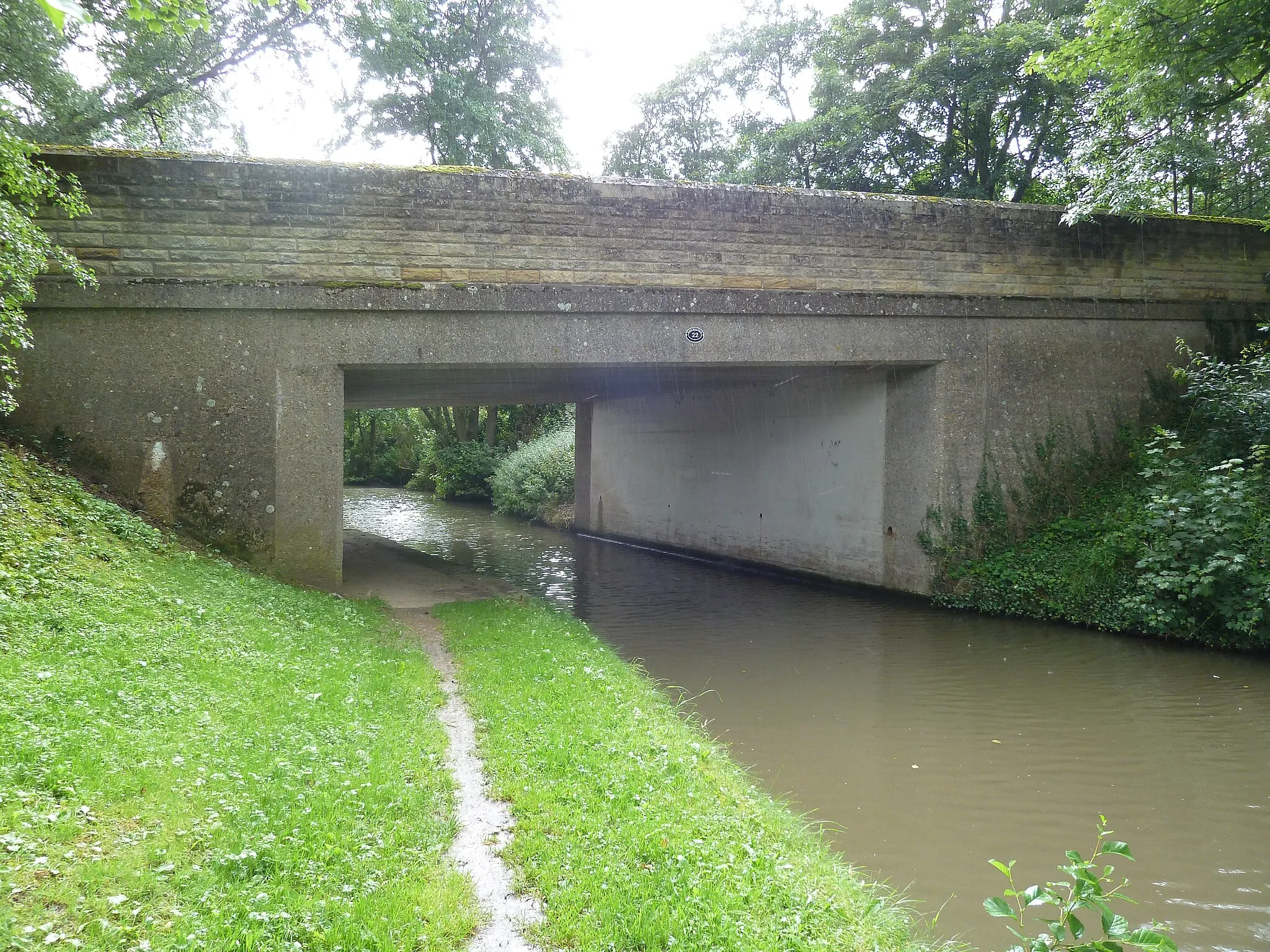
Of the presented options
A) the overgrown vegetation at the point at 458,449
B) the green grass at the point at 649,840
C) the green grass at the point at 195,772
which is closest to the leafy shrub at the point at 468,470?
the overgrown vegetation at the point at 458,449

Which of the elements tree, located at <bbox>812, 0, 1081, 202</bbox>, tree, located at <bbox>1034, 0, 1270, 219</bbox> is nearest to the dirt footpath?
tree, located at <bbox>1034, 0, 1270, 219</bbox>

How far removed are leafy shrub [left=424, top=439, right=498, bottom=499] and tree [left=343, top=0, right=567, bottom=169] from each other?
1113cm

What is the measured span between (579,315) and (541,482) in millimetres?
14814

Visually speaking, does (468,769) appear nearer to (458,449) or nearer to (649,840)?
Result: (649,840)

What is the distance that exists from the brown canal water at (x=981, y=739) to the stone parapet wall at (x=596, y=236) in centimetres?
438

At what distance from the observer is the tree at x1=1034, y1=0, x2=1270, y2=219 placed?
364 inches

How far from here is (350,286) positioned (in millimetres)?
8977

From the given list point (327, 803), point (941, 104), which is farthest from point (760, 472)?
point (327, 803)

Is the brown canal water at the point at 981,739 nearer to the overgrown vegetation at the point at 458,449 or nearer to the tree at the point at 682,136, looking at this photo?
the overgrown vegetation at the point at 458,449

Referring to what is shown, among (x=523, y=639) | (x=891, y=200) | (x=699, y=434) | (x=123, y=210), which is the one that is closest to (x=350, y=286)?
(x=123, y=210)

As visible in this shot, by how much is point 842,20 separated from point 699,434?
10864 millimetres

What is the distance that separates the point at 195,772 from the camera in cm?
389

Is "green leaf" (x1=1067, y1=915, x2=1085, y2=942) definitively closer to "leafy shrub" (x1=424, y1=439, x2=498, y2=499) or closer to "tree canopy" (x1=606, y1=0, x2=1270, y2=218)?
"tree canopy" (x1=606, y1=0, x2=1270, y2=218)

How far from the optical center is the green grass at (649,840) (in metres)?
3.20
